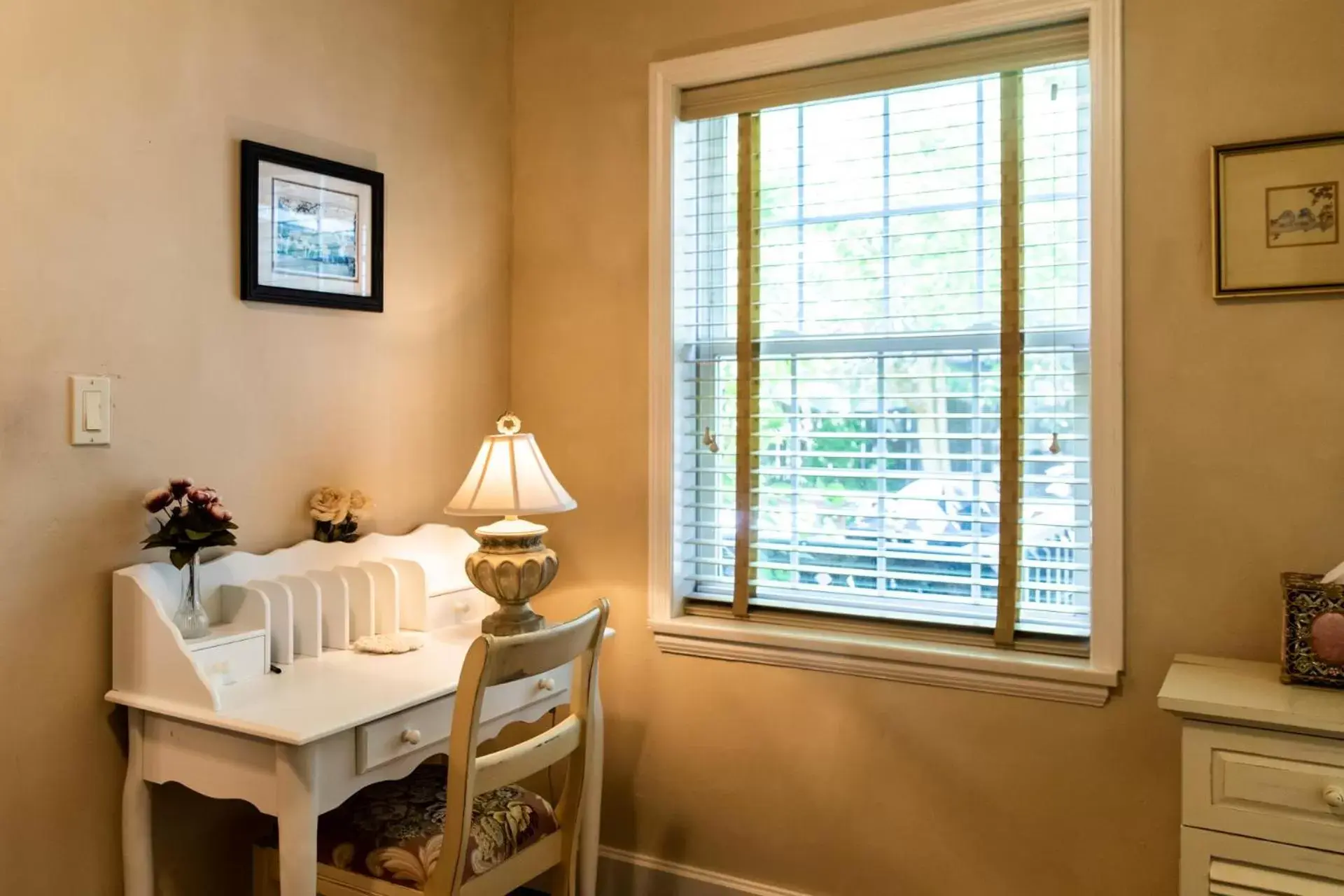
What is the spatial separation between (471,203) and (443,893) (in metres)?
1.72

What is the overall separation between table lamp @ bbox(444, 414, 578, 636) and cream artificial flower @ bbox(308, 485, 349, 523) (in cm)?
24

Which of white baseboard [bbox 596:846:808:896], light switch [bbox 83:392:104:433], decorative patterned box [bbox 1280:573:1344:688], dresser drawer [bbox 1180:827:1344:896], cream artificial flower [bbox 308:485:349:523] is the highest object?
light switch [bbox 83:392:104:433]

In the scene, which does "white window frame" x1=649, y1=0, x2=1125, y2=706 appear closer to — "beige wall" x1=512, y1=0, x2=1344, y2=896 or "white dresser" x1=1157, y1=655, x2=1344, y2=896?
"beige wall" x1=512, y1=0, x2=1344, y2=896

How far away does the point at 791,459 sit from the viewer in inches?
95.0

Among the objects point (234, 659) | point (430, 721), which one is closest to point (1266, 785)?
point (430, 721)

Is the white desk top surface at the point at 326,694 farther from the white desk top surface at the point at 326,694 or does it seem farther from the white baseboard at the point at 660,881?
the white baseboard at the point at 660,881

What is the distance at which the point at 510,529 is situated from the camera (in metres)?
2.14

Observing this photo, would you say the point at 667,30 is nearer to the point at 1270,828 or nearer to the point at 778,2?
the point at 778,2

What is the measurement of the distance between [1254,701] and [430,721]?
1401 millimetres

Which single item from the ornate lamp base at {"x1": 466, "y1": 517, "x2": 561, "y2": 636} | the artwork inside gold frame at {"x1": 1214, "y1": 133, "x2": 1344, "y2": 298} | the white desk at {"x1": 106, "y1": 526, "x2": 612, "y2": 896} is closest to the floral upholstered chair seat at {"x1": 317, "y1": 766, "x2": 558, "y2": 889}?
the white desk at {"x1": 106, "y1": 526, "x2": 612, "y2": 896}

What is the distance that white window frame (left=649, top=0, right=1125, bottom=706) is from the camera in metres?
1.96

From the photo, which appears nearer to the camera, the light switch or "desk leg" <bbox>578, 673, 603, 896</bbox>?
the light switch

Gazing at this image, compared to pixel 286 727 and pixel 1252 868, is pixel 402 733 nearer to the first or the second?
pixel 286 727

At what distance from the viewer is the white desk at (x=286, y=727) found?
157 centimetres
